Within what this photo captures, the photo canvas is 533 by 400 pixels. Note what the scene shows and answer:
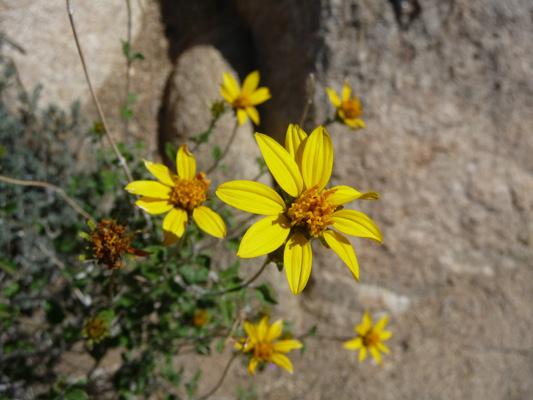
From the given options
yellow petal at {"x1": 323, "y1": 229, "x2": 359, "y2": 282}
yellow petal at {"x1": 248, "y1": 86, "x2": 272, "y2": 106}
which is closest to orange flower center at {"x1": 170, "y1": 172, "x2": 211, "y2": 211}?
yellow petal at {"x1": 323, "y1": 229, "x2": 359, "y2": 282}

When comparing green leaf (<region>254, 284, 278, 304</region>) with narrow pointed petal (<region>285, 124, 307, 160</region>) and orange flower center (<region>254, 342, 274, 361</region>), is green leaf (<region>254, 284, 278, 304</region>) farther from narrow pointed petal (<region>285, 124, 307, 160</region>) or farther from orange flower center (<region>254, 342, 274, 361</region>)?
narrow pointed petal (<region>285, 124, 307, 160</region>)

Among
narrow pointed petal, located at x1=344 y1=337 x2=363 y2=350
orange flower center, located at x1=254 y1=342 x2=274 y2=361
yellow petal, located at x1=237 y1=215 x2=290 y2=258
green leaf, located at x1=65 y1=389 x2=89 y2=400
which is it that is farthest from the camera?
narrow pointed petal, located at x1=344 y1=337 x2=363 y2=350

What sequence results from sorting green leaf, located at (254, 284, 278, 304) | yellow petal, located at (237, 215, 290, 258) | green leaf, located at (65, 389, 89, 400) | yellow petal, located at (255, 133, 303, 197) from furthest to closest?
green leaf, located at (254, 284, 278, 304) → green leaf, located at (65, 389, 89, 400) → yellow petal, located at (255, 133, 303, 197) → yellow petal, located at (237, 215, 290, 258)


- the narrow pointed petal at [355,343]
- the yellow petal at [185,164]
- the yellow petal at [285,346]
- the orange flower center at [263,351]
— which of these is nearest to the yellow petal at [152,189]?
the yellow petal at [185,164]

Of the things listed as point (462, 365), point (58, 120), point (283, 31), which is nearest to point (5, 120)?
point (58, 120)

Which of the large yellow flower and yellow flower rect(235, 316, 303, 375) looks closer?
the large yellow flower

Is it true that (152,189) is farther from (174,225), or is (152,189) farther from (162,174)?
(174,225)
